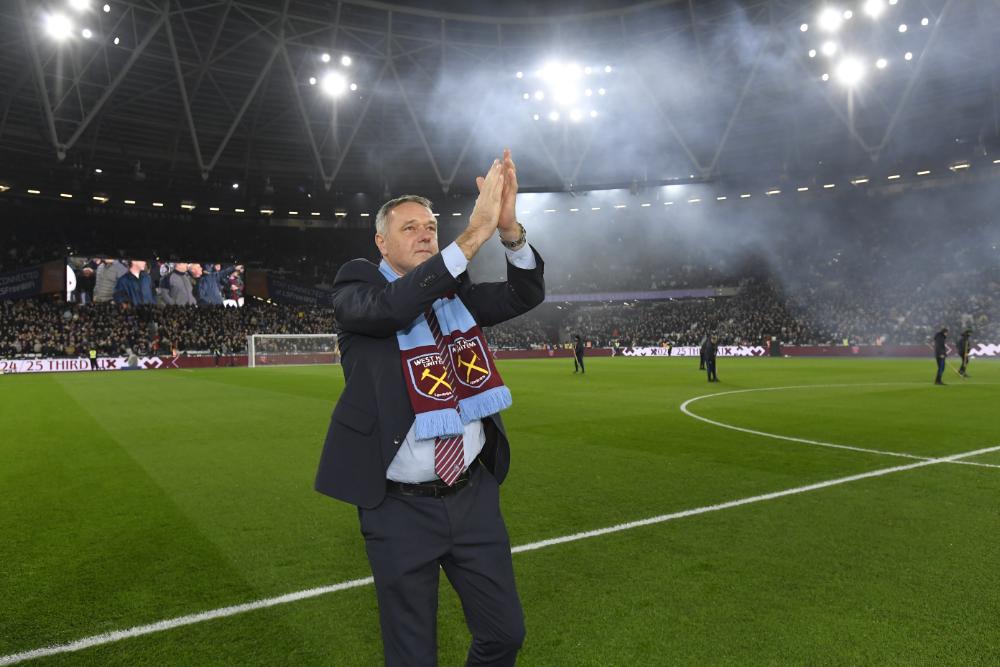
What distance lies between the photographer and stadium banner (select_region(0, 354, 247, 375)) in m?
34.8

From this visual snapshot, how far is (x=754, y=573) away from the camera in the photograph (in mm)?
4531

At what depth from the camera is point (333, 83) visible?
3906 cm

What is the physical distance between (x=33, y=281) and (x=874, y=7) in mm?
54520

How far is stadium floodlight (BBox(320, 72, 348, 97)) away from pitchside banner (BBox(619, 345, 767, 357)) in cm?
2872

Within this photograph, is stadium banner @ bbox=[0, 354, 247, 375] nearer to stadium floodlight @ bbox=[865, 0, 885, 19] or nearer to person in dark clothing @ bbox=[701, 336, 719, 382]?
person in dark clothing @ bbox=[701, 336, 719, 382]

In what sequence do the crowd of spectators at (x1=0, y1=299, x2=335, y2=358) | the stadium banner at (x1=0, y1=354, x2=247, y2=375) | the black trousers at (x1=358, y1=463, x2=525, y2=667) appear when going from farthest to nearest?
the crowd of spectators at (x1=0, y1=299, x2=335, y2=358)
the stadium banner at (x1=0, y1=354, x2=247, y2=375)
the black trousers at (x1=358, y1=463, x2=525, y2=667)

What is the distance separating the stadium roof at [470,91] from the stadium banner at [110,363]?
11825 mm

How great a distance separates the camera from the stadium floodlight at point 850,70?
35406 millimetres

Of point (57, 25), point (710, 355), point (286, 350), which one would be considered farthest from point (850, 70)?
point (57, 25)

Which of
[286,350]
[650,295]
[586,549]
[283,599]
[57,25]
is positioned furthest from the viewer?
[650,295]

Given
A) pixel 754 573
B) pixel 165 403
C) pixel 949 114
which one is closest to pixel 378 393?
pixel 754 573

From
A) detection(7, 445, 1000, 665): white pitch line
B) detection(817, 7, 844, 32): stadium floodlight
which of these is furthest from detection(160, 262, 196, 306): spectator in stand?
detection(7, 445, 1000, 665): white pitch line

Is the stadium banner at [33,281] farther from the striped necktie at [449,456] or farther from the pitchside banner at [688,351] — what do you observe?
the striped necktie at [449,456]

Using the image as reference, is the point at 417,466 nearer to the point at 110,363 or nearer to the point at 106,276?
the point at 110,363
